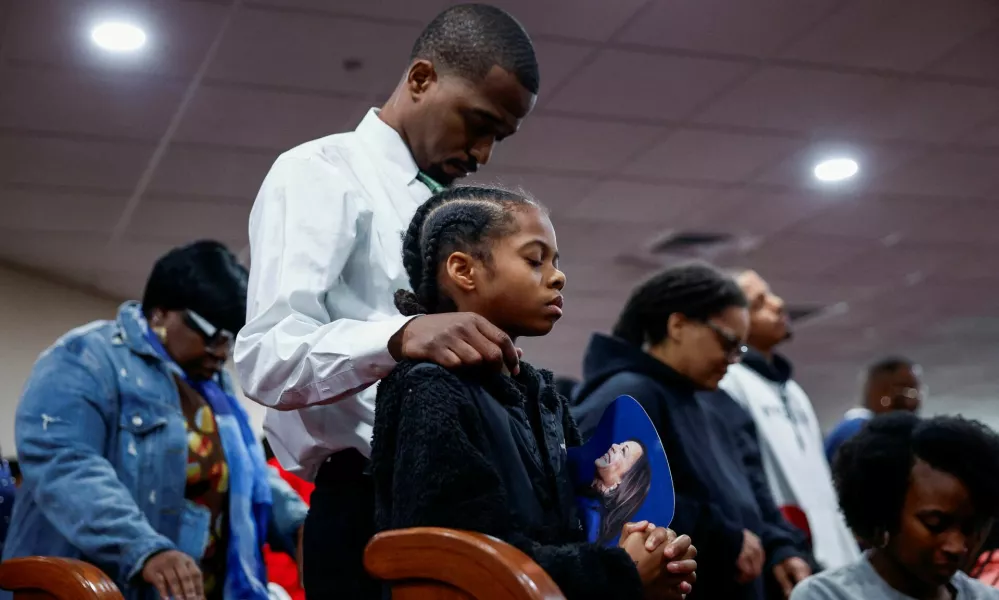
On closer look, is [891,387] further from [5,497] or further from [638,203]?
[5,497]

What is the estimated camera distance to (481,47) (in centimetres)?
158

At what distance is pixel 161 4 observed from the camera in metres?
3.74

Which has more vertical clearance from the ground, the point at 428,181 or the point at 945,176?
the point at 945,176

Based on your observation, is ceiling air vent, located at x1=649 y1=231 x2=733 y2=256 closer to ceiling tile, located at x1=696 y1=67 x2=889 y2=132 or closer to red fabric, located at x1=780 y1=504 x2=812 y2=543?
ceiling tile, located at x1=696 y1=67 x2=889 y2=132

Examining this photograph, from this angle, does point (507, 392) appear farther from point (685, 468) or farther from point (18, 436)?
point (18, 436)

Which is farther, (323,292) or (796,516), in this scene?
(796,516)

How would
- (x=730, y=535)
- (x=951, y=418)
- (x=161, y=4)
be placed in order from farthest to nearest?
(x=161, y=4)
(x=951, y=418)
(x=730, y=535)

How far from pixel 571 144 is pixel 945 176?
223 cm

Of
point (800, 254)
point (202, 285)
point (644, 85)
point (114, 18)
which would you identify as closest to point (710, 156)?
point (644, 85)

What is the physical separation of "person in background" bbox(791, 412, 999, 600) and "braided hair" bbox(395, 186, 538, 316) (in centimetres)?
104

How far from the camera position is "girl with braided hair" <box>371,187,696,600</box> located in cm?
102

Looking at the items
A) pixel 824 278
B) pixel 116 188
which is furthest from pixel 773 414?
pixel 824 278

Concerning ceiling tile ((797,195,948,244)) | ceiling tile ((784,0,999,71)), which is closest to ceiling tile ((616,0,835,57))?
ceiling tile ((784,0,999,71))

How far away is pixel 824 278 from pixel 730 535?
237 inches
